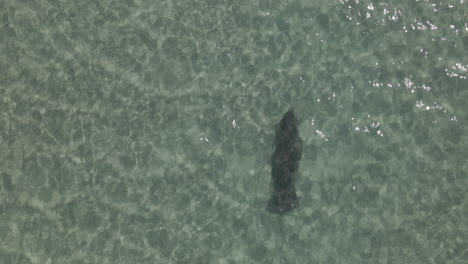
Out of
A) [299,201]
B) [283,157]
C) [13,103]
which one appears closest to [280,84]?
[283,157]

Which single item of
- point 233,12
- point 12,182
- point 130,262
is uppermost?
point 233,12

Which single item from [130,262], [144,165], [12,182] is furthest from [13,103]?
[130,262]

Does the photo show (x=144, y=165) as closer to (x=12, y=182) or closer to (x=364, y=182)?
(x=12, y=182)

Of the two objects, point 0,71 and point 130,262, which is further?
point 0,71

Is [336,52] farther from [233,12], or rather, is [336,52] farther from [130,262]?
[130,262]

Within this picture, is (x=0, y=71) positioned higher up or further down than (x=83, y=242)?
higher up
